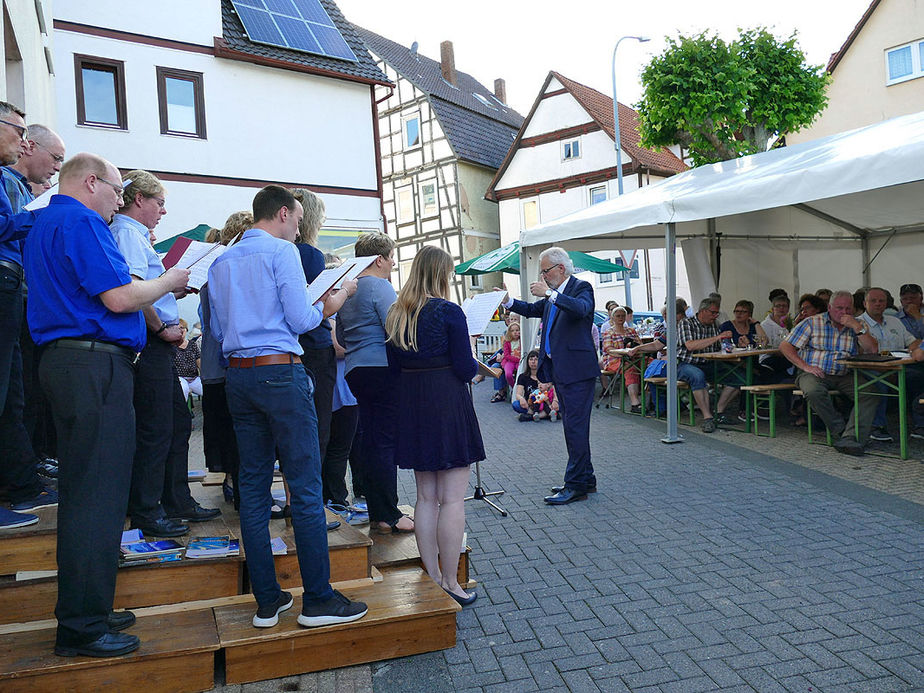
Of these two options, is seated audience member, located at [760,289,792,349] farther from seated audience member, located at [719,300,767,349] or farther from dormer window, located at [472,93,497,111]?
dormer window, located at [472,93,497,111]

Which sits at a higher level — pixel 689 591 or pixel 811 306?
pixel 811 306

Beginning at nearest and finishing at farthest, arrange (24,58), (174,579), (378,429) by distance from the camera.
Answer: (174,579) < (378,429) < (24,58)

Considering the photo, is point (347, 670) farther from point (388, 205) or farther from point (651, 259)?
point (388, 205)

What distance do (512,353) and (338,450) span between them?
816cm

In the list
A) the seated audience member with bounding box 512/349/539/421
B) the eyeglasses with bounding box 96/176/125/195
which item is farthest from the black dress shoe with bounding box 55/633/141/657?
the seated audience member with bounding box 512/349/539/421

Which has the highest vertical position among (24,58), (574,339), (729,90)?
(729,90)

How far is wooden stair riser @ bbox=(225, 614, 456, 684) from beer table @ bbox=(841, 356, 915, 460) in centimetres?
515

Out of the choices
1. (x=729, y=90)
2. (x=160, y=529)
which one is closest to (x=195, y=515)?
(x=160, y=529)

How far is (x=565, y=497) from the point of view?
5.97m

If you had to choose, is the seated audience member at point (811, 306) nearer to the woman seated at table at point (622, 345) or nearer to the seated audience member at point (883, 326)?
the seated audience member at point (883, 326)

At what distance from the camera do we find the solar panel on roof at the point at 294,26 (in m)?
16.2

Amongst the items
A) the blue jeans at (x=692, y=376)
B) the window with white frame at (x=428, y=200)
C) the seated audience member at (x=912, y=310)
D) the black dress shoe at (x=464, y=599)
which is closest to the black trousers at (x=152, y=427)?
the black dress shoe at (x=464, y=599)

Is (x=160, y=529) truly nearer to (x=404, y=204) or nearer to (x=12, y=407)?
(x=12, y=407)

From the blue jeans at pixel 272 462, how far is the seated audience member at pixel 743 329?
7507 mm
